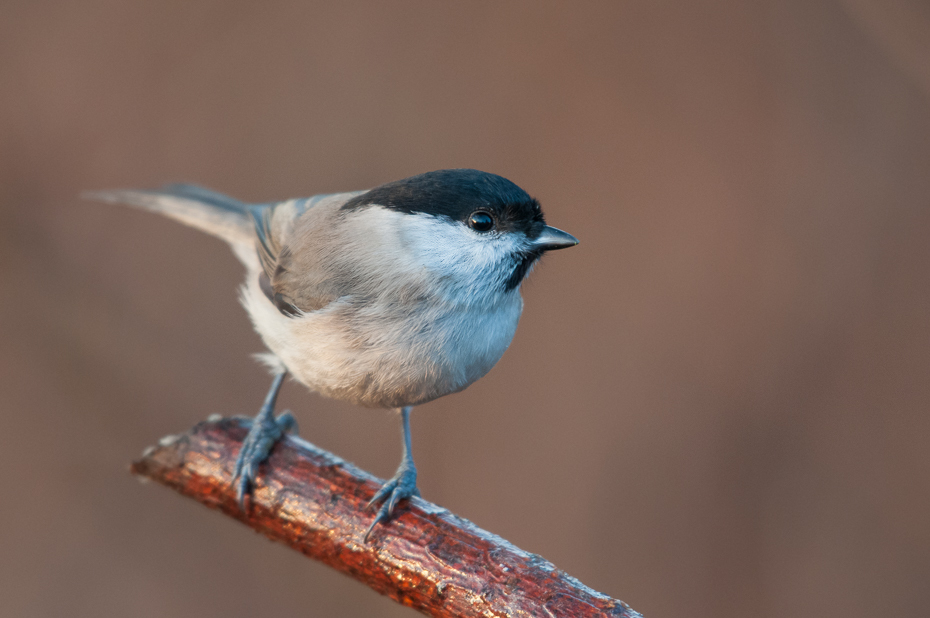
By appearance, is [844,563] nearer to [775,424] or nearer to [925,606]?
[925,606]

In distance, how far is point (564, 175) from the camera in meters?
2.10

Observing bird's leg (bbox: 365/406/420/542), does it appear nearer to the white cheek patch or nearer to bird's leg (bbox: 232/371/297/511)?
bird's leg (bbox: 232/371/297/511)

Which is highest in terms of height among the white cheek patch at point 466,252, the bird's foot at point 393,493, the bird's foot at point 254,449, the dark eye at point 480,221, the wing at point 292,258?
the dark eye at point 480,221

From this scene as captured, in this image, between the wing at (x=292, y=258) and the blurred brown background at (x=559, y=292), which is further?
the blurred brown background at (x=559, y=292)

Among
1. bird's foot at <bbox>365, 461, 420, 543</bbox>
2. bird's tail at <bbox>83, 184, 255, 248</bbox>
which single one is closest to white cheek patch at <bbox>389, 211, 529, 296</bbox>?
bird's foot at <bbox>365, 461, 420, 543</bbox>

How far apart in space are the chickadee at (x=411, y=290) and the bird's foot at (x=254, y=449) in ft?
0.70

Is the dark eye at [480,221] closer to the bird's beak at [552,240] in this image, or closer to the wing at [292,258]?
the bird's beak at [552,240]

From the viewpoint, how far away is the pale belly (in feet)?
3.46

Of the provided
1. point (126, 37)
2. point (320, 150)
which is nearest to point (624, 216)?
point (320, 150)

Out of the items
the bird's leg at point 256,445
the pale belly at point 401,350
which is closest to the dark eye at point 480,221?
Answer: the pale belly at point 401,350

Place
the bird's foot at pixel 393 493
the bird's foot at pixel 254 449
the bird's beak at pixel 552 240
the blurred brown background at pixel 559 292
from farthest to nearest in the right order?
the blurred brown background at pixel 559 292, the bird's foot at pixel 254 449, the bird's foot at pixel 393 493, the bird's beak at pixel 552 240

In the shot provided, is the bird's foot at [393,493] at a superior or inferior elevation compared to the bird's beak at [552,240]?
inferior

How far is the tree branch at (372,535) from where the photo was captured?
1035 millimetres

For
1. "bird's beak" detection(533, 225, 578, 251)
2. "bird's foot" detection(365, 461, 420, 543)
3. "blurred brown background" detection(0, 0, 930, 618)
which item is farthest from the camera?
"blurred brown background" detection(0, 0, 930, 618)
